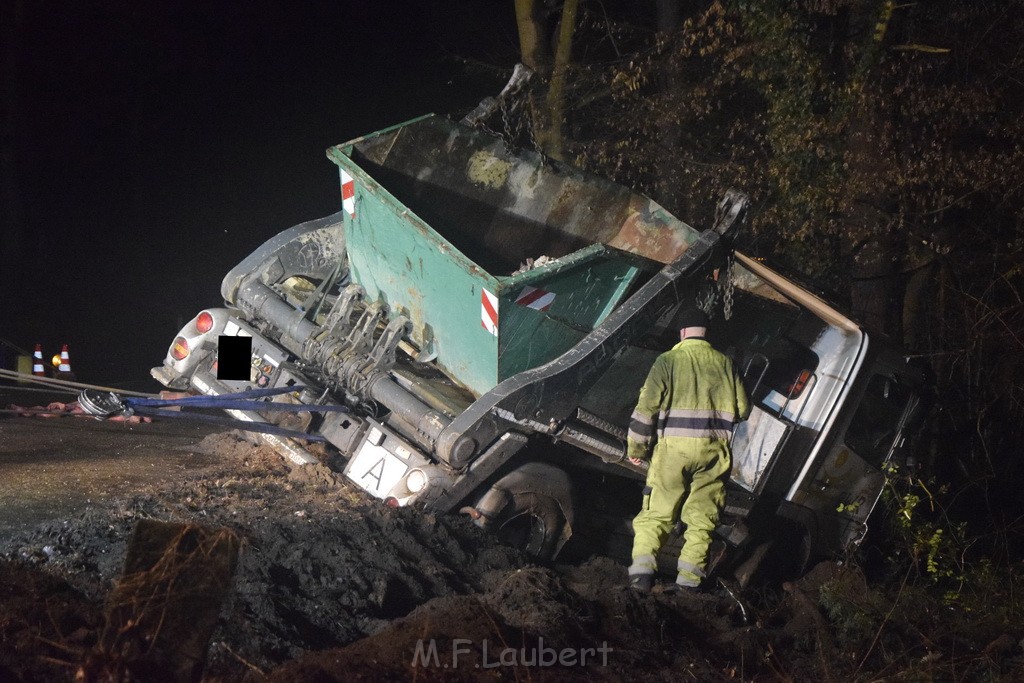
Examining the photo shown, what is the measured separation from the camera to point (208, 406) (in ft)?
16.1

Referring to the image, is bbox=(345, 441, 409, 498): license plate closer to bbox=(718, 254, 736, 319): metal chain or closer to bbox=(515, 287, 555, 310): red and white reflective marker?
bbox=(515, 287, 555, 310): red and white reflective marker

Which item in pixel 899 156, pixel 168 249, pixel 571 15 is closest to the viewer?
pixel 899 156

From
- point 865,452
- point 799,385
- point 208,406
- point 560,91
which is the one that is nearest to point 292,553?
point 208,406

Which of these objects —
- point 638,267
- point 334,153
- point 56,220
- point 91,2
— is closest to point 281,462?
point 334,153

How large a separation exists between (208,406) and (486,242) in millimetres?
2208

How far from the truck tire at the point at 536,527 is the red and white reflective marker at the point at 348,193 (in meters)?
1.98

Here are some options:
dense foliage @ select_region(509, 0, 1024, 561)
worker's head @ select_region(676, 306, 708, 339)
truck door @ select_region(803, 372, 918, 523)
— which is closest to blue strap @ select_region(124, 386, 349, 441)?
worker's head @ select_region(676, 306, 708, 339)

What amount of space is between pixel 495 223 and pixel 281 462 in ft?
7.04

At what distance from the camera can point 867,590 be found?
18.2 feet

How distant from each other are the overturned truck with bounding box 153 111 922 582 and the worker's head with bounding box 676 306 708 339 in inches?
7.0

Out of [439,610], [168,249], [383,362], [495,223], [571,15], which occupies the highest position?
[571,15]

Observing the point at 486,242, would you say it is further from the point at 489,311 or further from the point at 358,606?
the point at 358,606

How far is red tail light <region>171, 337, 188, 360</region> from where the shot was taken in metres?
5.77

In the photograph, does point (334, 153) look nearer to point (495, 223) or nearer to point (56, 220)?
point (495, 223)
